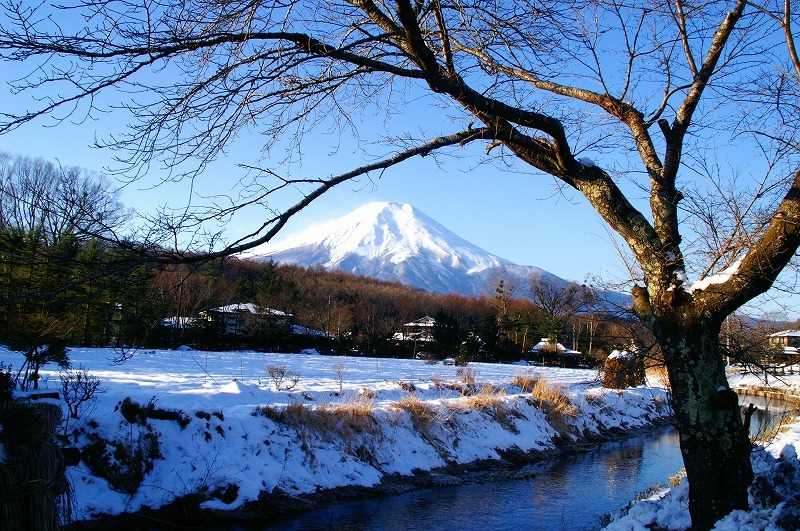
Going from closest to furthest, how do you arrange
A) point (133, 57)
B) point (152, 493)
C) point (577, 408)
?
1. point (133, 57)
2. point (152, 493)
3. point (577, 408)

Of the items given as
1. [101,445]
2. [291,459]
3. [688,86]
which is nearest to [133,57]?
[688,86]

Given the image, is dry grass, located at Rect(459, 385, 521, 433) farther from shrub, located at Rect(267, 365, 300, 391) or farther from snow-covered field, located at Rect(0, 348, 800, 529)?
shrub, located at Rect(267, 365, 300, 391)

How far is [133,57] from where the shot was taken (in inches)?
150

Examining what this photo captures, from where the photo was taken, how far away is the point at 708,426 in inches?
158

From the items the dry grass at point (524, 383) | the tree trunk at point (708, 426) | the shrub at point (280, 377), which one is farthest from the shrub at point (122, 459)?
the dry grass at point (524, 383)

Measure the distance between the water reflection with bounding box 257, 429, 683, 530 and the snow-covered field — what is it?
1157 millimetres

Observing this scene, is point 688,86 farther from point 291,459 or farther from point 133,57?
point 291,459

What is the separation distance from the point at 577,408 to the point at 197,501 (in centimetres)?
1335

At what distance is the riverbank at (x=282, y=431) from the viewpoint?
9500 millimetres

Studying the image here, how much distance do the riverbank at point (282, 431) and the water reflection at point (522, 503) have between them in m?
0.90

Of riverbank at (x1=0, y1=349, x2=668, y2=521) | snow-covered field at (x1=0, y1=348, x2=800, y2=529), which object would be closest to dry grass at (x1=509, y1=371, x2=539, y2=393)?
riverbank at (x1=0, y1=349, x2=668, y2=521)

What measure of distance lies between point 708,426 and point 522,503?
7675 mm

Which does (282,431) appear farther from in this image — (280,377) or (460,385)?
(460,385)

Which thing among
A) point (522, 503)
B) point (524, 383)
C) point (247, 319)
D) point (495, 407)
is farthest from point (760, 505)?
point (247, 319)
